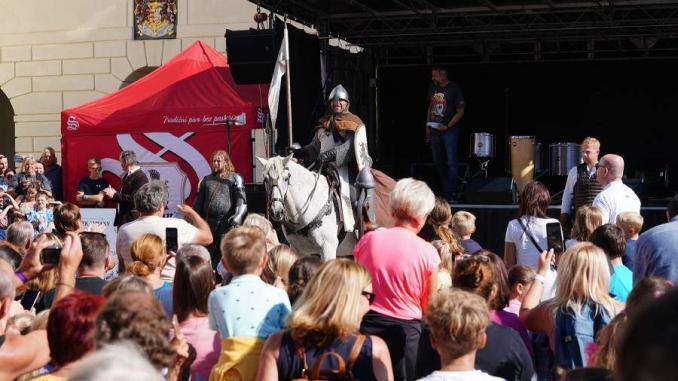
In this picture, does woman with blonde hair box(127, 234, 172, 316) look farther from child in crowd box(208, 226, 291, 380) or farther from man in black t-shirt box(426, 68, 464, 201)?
man in black t-shirt box(426, 68, 464, 201)

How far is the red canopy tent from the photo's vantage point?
14289mm

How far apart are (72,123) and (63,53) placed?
246 inches

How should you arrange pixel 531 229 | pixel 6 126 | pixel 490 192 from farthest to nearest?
1. pixel 6 126
2. pixel 490 192
3. pixel 531 229

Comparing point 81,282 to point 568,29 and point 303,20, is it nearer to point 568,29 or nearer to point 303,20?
point 303,20

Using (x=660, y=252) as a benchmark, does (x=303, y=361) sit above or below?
below

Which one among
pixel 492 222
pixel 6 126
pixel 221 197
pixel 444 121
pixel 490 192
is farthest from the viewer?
pixel 6 126

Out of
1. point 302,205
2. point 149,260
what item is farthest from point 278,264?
point 302,205

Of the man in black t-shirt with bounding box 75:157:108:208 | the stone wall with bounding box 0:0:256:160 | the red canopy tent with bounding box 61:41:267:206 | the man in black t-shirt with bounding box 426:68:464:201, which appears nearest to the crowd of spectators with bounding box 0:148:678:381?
the man in black t-shirt with bounding box 75:157:108:208

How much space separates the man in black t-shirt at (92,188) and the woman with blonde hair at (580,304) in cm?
952

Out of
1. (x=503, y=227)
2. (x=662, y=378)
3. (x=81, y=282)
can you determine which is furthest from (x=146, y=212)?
(x=503, y=227)

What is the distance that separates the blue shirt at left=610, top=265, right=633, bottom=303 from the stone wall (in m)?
15.4

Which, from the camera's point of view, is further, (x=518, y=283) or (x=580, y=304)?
(x=518, y=283)

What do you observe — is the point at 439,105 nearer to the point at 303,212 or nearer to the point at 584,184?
the point at 584,184

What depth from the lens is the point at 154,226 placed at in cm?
589
